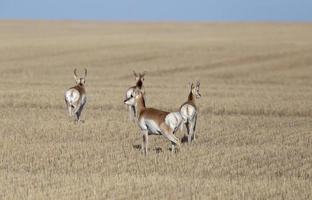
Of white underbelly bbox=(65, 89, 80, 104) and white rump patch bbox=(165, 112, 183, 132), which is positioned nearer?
white rump patch bbox=(165, 112, 183, 132)

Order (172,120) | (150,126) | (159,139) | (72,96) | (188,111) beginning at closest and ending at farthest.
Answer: (172,120)
(150,126)
(188,111)
(159,139)
(72,96)

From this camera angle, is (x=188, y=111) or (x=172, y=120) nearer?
(x=172, y=120)

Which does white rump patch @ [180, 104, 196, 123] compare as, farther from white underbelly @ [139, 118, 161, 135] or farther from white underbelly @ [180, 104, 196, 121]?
white underbelly @ [139, 118, 161, 135]

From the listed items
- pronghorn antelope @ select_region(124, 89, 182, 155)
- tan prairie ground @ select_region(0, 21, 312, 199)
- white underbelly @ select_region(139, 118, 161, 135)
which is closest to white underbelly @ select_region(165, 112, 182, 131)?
pronghorn antelope @ select_region(124, 89, 182, 155)

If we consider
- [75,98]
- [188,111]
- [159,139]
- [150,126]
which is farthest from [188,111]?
[75,98]

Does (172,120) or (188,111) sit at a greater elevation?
(188,111)

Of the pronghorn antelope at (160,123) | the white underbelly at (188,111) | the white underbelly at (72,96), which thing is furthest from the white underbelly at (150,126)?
the white underbelly at (72,96)

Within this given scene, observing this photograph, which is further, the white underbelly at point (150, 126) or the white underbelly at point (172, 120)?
the white underbelly at point (150, 126)

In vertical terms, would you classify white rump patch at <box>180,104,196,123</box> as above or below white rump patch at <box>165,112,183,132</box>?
above

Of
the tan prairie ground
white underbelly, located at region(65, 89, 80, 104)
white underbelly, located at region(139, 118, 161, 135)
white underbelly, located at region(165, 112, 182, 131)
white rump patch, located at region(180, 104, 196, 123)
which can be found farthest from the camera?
white underbelly, located at region(65, 89, 80, 104)

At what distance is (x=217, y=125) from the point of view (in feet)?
77.3

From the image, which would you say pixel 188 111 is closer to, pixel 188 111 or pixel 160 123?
pixel 188 111

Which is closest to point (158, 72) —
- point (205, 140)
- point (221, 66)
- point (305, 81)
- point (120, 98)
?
point (221, 66)

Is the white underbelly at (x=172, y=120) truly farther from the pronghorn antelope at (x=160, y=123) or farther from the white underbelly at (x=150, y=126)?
the white underbelly at (x=150, y=126)
